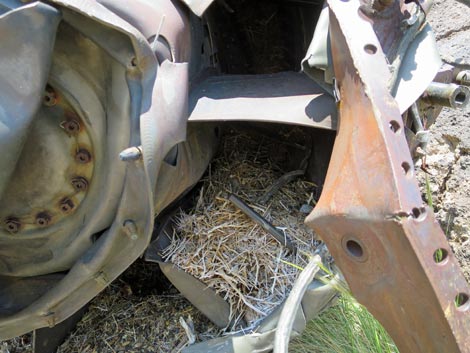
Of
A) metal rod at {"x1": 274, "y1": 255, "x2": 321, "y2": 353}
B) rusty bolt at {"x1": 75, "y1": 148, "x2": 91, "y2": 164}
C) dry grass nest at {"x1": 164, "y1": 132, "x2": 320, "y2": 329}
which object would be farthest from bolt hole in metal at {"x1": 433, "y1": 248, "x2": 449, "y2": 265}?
rusty bolt at {"x1": 75, "y1": 148, "x2": 91, "y2": 164}

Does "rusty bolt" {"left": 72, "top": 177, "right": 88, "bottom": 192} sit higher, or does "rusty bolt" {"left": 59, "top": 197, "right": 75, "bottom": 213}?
"rusty bolt" {"left": 72, "top": 177, "right": 88, "bottom": 192}

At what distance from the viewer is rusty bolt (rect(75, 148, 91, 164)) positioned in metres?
1.10

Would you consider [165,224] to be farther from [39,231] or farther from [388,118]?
[388,118]

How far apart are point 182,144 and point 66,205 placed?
25 centimetres

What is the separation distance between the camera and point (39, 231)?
3.83 feet

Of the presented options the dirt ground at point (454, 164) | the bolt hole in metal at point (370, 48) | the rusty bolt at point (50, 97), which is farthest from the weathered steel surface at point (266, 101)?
the dirt ground at point (454, 164)

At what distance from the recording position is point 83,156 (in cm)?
111

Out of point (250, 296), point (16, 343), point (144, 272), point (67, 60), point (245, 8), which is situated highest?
point (67, 60)

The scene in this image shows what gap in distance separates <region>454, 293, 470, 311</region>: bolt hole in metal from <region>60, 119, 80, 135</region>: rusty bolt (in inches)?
27.4

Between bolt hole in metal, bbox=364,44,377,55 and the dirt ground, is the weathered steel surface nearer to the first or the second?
bolt hole in metal, bbox=364,44,377,55

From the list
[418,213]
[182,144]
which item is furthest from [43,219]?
[418,213]

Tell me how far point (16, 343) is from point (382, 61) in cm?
119

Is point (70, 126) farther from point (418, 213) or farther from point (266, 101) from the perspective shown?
point (418, 213)

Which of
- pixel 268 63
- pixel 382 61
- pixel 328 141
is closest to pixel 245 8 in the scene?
pixel 268 63
